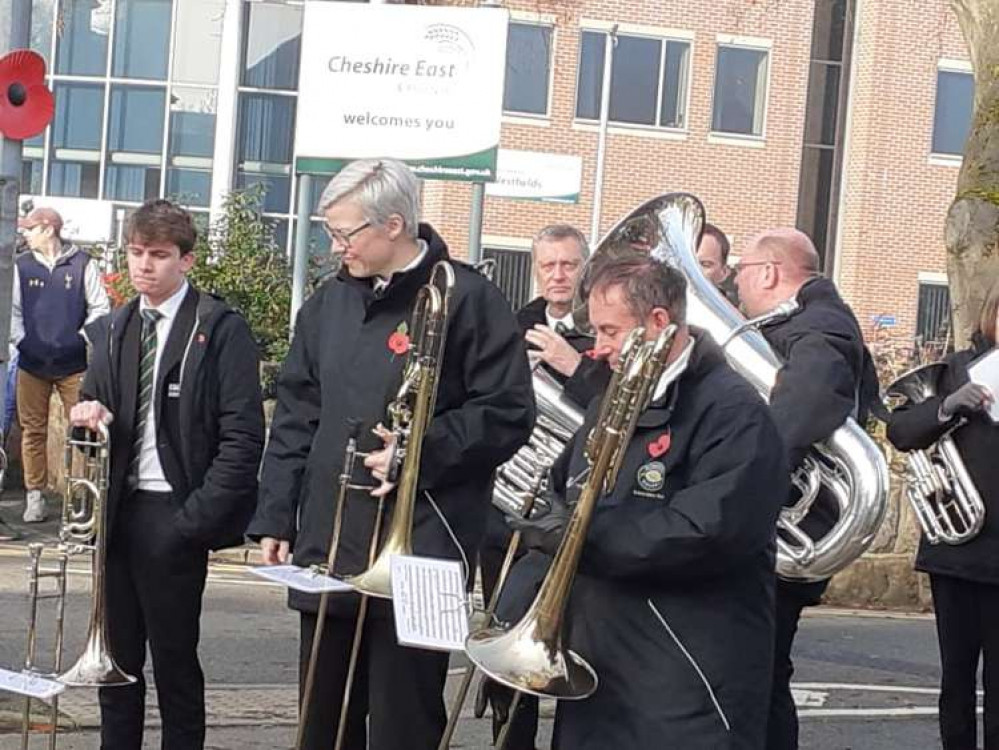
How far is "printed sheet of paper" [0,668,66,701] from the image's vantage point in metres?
4.94

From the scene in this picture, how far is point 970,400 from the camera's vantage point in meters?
6.43

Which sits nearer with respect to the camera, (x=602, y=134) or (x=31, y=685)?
(x=31, y=685)

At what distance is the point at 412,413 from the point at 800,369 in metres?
1.57

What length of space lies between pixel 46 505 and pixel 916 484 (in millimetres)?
7339

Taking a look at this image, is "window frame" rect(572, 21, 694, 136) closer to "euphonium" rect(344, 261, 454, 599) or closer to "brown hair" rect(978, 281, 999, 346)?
"brown hair" rect(978, 281, 999, 346)

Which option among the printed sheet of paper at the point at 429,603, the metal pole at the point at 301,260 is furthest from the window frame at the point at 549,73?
the printed sheet of paper at the point at 429,603

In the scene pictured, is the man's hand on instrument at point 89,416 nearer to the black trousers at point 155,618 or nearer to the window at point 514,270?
the black trousers at point 155,618

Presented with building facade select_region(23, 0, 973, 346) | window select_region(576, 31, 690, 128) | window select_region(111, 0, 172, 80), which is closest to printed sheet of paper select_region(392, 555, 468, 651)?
building facade select_region(23, 0, 973, 346)

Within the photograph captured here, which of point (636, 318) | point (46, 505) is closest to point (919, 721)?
point (636, 318)

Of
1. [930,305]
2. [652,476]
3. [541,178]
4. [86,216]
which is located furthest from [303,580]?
[930,305]

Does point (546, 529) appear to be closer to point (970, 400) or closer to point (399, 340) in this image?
point (399, 340)

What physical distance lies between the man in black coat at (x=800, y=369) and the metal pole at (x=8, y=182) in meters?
2.90

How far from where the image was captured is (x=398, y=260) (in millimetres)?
5371

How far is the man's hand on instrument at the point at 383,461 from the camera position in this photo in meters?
5.14
